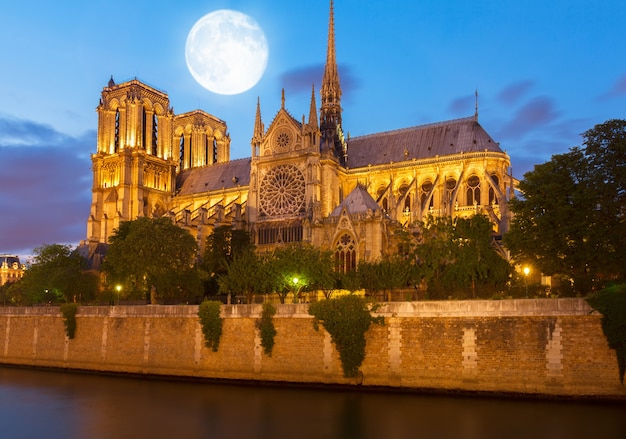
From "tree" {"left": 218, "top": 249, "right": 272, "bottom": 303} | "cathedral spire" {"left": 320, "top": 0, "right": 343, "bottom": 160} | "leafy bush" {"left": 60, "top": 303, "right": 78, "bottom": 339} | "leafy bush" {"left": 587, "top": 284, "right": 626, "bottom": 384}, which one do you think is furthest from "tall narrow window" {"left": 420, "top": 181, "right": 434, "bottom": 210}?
"leafy bush" {"left": 587, "top": 284, "right": 626, "bottom": 384}

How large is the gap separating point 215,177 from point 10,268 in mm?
57177

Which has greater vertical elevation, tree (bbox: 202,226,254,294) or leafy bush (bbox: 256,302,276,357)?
tree (bbox: 202,226,254,294)

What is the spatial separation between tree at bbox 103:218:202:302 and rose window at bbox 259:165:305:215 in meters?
13.2

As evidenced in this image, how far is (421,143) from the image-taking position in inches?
2399

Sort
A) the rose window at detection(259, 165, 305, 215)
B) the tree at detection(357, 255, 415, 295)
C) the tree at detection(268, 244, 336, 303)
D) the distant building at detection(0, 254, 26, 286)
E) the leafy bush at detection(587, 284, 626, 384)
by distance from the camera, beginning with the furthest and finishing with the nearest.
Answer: the distant building at detection(0, 254, 26, 286) < the rose window at detection(259, 165, 305, 215) < the tree at detection(268, 244, 336, 303) < the tree at detection(357, 255, 415, 295) < the leafy bush at detection(587, 284, 626, 384)

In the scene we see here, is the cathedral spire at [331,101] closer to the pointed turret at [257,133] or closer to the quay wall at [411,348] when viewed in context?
the pointed turret at [257,133]

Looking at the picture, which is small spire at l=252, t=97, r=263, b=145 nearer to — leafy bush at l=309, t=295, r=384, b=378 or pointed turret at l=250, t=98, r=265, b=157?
pointed turret at l=250, t=98, r=265, b=157

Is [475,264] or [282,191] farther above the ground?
[282,191]

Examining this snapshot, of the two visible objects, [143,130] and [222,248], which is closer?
[222,248]

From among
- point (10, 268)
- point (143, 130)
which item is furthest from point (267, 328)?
point (10, 268)

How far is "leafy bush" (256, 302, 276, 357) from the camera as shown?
3062 cm

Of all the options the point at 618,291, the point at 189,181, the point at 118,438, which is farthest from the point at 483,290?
the point at 189,181

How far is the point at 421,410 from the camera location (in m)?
24.5

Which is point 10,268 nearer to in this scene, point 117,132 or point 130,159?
point 117,132
